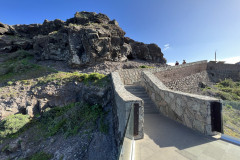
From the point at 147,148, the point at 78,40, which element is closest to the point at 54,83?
the point at 78,40

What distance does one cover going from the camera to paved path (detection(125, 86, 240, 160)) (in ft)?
6.60

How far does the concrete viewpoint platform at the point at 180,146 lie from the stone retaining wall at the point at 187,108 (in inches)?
10.6

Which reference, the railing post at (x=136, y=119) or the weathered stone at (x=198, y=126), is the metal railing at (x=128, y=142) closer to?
the railing post at (x=136, y=119)

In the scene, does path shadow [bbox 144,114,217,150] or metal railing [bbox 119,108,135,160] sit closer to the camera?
metal railing [bbox 119,108,135,160]

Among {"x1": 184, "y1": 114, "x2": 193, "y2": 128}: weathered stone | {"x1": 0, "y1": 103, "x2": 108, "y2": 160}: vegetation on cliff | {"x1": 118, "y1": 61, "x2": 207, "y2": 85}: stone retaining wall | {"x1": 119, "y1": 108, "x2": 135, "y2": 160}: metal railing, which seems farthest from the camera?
{"x1": 118, "y1": 61, "x2": 207, "y2": 85}: stone retaining wall

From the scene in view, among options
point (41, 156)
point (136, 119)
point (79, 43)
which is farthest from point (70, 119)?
point (79, 43)

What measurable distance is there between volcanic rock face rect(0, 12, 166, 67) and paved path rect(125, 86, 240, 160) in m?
12.1

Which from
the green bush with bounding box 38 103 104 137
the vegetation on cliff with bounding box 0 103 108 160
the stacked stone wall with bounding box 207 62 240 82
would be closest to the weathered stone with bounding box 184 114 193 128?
the vegetation on cliff with bounding box 0 103 108 160

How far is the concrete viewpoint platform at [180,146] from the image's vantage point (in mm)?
2006

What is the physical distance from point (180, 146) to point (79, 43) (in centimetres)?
1451

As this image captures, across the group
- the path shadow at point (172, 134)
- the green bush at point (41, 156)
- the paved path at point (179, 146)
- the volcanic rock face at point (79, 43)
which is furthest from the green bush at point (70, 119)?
the volcanic rock face at point (79, 43)

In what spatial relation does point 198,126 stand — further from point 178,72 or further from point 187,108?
point 178,72

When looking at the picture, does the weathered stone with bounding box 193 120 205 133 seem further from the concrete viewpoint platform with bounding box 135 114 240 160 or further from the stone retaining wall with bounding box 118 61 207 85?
the stone retaining wall with bounding box 118 61 207 85

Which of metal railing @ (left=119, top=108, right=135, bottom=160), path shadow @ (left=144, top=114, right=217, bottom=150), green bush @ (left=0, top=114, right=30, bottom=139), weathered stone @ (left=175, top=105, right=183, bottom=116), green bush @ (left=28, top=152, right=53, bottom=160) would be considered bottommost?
green bush @ (left=28, top=152, right=53, bottom=160)
